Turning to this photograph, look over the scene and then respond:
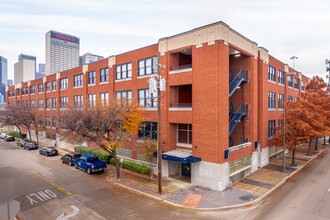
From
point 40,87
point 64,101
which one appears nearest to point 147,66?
point 64,101

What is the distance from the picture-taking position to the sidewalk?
14.7 m

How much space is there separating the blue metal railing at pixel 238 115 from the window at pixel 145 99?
8424 millimetres

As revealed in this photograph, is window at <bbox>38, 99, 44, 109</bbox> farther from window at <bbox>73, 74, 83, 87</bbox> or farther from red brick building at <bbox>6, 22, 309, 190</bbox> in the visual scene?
red brick building at <bbox>6, 22, 309, 190</bbox>

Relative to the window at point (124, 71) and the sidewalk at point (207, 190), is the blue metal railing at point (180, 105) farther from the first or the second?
the window at point (124, 71)

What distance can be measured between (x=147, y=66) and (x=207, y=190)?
1447 centimetres

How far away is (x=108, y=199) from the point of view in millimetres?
15352

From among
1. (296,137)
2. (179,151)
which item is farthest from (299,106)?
(179,151)

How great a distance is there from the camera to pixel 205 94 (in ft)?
59.7

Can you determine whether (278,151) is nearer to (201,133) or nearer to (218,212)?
(201,133)

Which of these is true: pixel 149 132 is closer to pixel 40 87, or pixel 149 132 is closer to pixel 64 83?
pixel 64 83

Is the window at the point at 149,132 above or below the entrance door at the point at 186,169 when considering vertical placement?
above

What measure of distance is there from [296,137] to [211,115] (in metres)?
12.2

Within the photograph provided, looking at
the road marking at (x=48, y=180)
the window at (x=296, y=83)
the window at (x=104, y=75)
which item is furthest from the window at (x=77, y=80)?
the window at (x=296, y=83)

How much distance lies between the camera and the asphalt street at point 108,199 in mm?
13039
